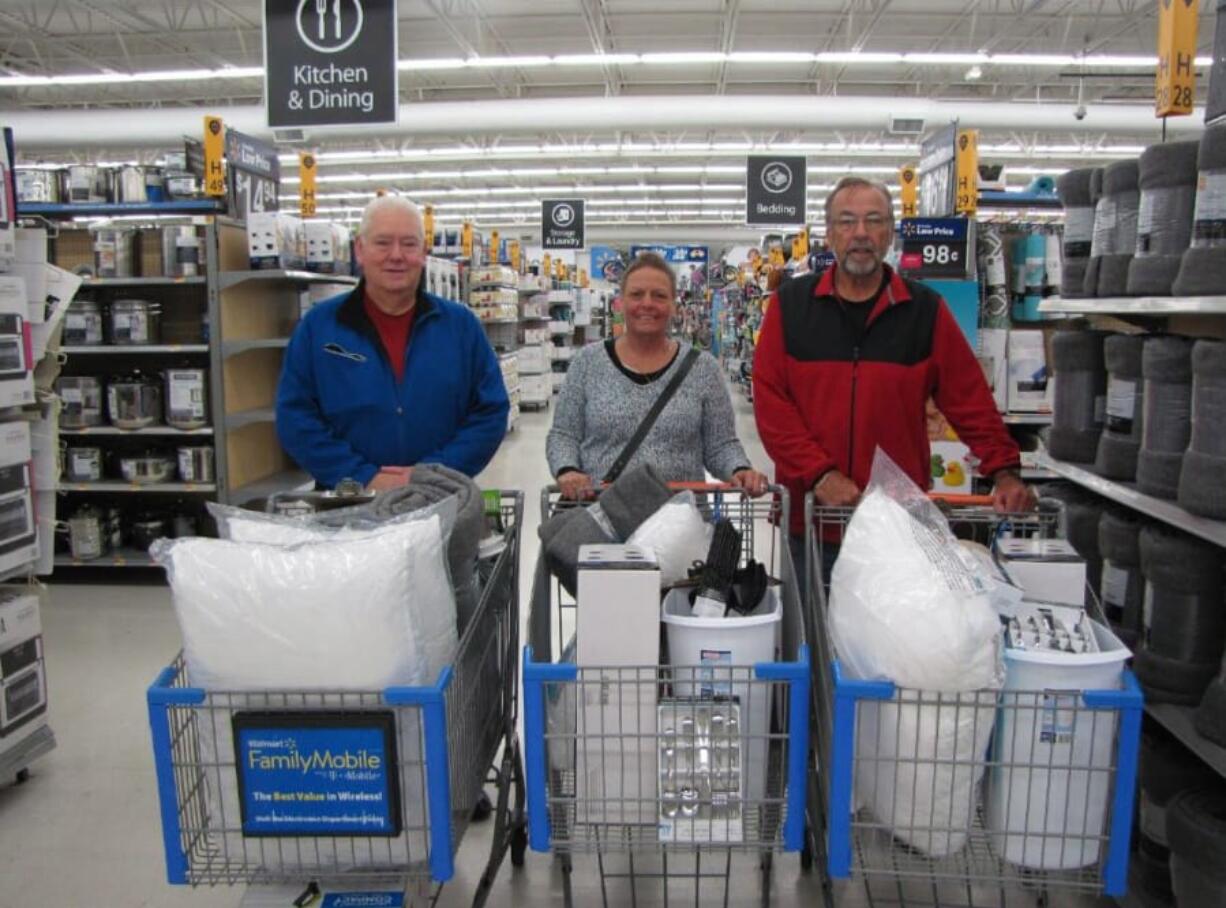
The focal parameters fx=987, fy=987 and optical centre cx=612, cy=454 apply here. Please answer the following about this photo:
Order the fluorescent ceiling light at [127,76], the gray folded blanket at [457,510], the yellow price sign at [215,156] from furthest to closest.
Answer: the fluorescent ceiling light at [127,76]
the yellow price sign at [215,156]
the gray folded blanket at [457,510]

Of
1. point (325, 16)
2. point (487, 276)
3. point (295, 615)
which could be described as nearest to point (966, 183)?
point (325, 16)

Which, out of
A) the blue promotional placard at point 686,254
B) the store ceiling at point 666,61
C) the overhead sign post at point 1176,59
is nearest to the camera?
the overhead sign post at point 1176,59

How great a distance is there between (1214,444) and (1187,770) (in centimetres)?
82

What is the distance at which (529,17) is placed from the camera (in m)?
13.5

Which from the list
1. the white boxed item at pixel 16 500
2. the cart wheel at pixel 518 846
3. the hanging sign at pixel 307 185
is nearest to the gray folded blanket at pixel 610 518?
the cart wheel at pixel 518 846

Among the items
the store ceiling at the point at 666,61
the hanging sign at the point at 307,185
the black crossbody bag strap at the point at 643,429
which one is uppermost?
the store ceiling at the point at 666,61

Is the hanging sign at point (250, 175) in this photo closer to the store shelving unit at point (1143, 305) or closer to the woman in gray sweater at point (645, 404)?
the woman in gray sweater at point (645, 404)

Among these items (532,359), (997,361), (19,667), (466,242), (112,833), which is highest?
(466,242)

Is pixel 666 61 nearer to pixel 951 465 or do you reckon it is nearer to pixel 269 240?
pixel 269 240

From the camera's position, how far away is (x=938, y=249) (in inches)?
192

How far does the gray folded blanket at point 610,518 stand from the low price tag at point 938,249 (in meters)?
3.32

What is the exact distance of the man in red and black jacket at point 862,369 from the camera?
2537mm

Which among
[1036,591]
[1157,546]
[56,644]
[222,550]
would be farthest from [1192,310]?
[56,644]

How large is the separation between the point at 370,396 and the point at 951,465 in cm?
340
